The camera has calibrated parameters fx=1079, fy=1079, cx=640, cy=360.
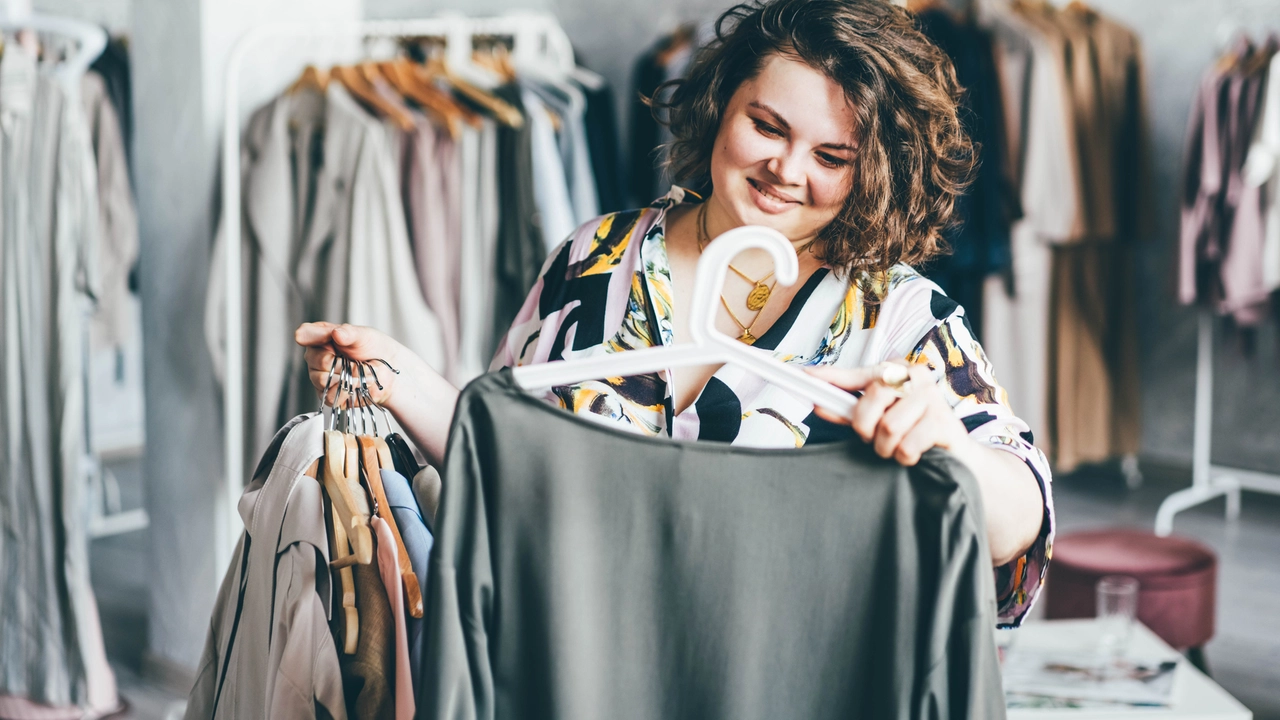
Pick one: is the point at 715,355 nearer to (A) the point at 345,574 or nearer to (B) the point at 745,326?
(B) the point at 745,326

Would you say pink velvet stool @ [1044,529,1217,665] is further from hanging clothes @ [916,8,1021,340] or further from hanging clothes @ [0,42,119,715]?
hanging clothes @ [0,42,119,715]

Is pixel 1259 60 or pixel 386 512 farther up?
pixel 1259 60

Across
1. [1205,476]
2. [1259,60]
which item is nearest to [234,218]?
[1259,60]

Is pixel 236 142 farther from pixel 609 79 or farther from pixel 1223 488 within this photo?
pixel 1223 488

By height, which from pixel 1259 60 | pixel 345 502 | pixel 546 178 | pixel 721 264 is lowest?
pixel 345 502

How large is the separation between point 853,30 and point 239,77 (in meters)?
1.71

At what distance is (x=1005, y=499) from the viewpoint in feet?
2.88

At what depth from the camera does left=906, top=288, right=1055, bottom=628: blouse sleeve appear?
36.7 inches

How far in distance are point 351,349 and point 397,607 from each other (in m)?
0.26

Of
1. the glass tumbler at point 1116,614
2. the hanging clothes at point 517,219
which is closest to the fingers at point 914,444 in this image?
the glass tumbler at point 1116,614

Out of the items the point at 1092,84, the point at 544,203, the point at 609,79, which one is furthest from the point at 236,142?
the point at 1092,84

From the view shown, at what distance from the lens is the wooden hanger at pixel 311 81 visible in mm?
2307

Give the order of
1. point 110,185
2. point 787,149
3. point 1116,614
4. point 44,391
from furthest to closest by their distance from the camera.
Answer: point 110,185 → point 44,391 → point 1116,614 → point 787,149

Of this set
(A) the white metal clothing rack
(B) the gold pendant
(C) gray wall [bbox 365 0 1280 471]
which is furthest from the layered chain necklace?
(A) the white metal clothing rack
